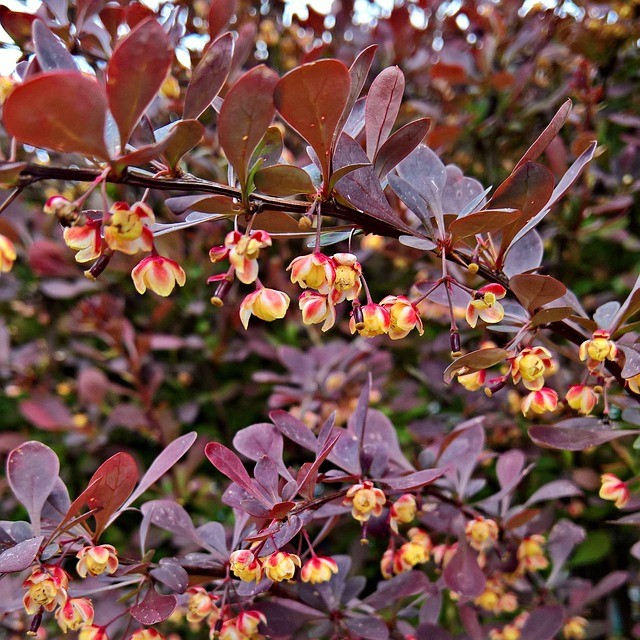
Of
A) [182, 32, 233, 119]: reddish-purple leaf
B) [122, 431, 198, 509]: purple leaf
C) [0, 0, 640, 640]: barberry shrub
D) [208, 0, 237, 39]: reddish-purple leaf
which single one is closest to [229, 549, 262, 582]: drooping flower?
[0, 0, 640, 640]: barberry shrub

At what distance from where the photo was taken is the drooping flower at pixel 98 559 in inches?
24.7

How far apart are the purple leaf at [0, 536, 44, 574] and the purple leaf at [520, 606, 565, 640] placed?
759mm

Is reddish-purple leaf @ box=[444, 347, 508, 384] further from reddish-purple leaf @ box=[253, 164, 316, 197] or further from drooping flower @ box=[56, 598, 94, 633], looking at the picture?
drooping flower @ box=[56, 598, 94, 633]

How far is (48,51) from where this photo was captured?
1.98 feet

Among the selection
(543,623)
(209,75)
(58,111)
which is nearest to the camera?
(58,111)

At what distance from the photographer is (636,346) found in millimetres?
670

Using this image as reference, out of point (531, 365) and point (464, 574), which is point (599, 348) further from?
point (464, 574)

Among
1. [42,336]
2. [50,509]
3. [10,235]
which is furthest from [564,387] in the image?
[42,336]

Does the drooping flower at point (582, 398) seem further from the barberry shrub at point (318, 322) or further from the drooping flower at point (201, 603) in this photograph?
the drooping flower at point (201, 603)

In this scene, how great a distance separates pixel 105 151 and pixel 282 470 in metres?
0.42

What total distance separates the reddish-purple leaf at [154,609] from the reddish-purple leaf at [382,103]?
52 centimetres

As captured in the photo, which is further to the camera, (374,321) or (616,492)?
(616,492)

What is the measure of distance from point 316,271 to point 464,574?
53cm

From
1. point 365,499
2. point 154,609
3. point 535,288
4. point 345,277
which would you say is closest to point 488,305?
point 535,288
